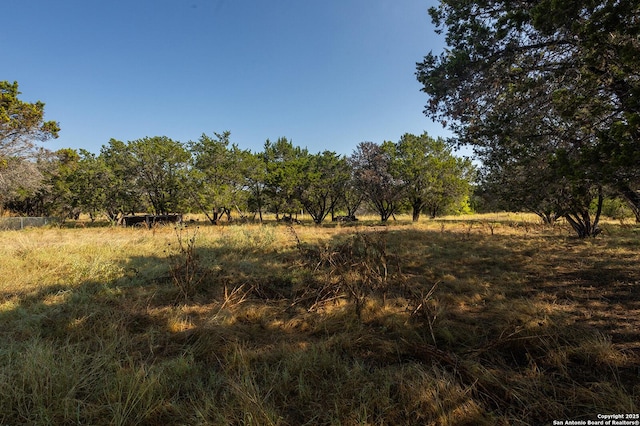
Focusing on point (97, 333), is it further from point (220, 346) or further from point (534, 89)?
point (534, 89)

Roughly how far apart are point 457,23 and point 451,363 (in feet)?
21.4

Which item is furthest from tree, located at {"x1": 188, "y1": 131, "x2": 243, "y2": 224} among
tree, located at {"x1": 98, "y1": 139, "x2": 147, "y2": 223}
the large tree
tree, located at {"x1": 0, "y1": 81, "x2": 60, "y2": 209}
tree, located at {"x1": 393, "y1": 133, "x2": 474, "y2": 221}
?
the large tree

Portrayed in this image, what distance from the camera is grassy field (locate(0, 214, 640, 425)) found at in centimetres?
200

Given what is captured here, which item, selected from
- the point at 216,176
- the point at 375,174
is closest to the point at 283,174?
the point at 216,176

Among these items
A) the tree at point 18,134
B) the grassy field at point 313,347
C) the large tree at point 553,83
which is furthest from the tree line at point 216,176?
the large tree at point 553,83

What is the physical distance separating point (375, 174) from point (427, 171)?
17.5 ft

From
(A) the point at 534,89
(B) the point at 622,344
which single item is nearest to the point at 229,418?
(B) the point at 622,344

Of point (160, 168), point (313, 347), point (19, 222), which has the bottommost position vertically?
point (313, 347)

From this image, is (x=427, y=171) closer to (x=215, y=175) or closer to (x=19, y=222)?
(x=215, y=175)

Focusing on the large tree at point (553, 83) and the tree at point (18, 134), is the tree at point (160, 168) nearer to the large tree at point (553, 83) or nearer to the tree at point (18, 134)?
the tree at point (18, 134)

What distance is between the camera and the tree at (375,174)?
2452cm

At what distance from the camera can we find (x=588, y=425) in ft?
6.03

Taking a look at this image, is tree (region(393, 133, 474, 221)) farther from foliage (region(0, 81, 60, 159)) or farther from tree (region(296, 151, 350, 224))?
foliage (region(0, 81, 60, 159))

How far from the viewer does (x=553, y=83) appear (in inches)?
203
